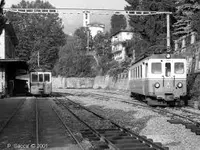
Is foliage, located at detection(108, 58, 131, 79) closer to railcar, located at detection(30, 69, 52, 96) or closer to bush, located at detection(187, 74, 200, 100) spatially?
railcar, located at detection(30, 69, 52, 96)

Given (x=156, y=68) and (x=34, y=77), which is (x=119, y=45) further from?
(x=156, y=68)

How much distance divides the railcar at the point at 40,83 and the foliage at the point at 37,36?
42.0m

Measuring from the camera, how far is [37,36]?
258 feet

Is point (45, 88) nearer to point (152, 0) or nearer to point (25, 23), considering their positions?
point (152, 0)

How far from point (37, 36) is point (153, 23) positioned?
4675cm

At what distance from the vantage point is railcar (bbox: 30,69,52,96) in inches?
1246

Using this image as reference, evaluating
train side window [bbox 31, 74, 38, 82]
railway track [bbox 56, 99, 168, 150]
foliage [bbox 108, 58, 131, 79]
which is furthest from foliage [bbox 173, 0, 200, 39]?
railway track [bbox 56, 99, 168, 150]

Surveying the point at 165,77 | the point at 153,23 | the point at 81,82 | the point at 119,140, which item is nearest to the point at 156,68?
the point at 165,77

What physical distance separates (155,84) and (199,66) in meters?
5.27

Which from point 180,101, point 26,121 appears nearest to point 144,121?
point 26,121

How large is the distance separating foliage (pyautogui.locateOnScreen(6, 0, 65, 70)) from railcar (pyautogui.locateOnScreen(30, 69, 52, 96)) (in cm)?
4198

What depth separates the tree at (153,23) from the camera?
34.6m

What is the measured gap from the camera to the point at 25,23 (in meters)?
79.1

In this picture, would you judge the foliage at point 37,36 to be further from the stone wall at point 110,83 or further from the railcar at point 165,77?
the railcar at point 165,77
